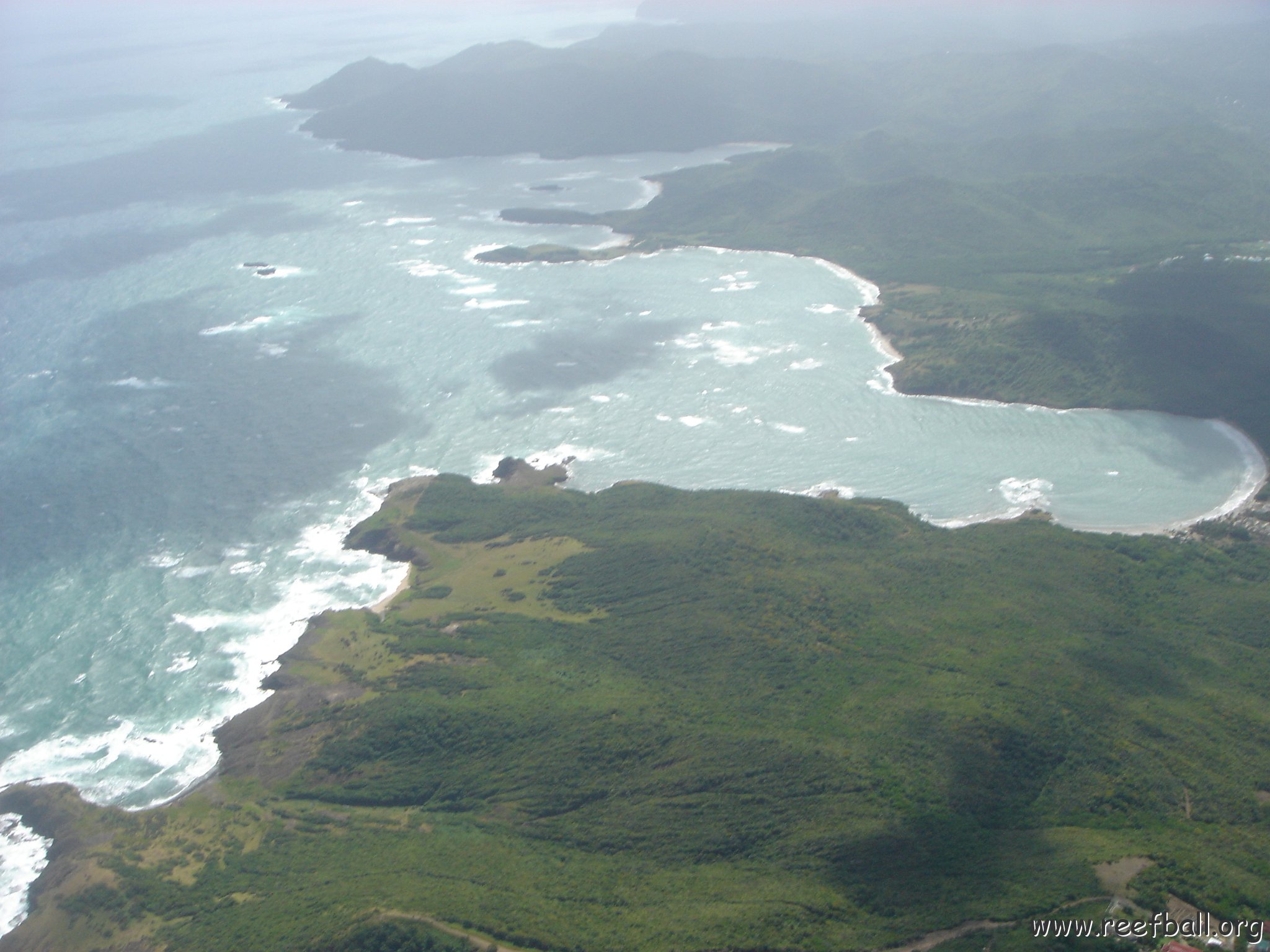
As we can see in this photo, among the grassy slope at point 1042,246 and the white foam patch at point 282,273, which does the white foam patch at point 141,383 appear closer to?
the white foam patch at point 282,273

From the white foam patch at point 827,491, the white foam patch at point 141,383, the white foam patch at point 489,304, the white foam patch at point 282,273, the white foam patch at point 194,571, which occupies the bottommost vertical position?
the white foam patch at point 194,571

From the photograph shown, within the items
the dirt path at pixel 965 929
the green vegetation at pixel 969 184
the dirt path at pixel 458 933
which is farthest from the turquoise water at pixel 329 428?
the dirt path at pixel 965 929

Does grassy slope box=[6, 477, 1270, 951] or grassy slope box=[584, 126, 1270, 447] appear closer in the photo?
grassy slope box=[6, 477, 1270, 951]

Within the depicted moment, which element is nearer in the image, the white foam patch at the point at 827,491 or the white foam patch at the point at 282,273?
the white foam patch at the point at 827,491

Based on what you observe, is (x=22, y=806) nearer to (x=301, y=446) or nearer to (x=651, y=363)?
(x=301, y=446)

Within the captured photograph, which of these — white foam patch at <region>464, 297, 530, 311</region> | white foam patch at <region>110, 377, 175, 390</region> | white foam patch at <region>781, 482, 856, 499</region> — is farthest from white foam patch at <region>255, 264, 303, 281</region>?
white foam patch at <region>781, 482, 856, 499</region>

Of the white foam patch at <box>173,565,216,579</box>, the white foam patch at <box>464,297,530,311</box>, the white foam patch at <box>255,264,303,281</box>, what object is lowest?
the white foam patch at <box>173,565,216,579</box>

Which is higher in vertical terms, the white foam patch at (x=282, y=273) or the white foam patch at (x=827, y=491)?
the white foam patch at (x=282, y=273)

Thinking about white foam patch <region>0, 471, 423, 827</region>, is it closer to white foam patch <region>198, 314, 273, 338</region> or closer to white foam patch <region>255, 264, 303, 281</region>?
white foam patch <region>198, 314, 273, 338</region>
